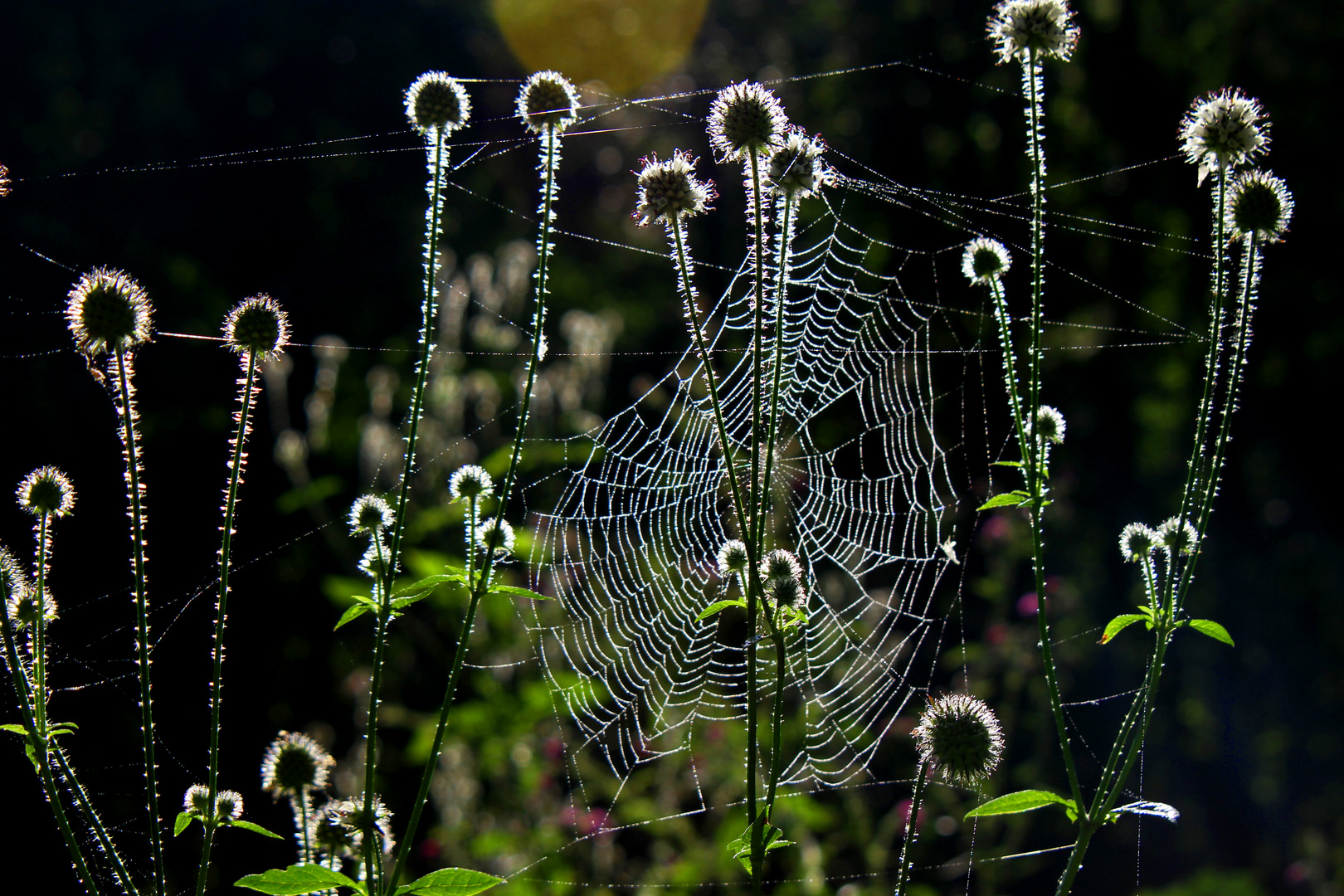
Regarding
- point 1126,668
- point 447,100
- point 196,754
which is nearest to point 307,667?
point 196,754

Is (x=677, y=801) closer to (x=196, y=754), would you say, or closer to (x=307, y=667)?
(x=196, y=754)

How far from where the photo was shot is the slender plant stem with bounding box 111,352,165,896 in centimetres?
125

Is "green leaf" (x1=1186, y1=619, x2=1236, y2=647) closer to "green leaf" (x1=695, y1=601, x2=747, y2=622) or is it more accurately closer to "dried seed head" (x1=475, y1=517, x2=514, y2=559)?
"green leaf" (x1=695, y1=601, x2=747, y2=622)

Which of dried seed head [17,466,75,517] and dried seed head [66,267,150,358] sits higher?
dried seed head [66,267,150,358]

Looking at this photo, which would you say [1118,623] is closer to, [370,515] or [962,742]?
[962,742]

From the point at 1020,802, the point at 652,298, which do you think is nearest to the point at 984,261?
the point at 1020,802

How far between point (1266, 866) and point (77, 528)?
1555 cm

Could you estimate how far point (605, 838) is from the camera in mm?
4684

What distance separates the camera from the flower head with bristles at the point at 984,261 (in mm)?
1951

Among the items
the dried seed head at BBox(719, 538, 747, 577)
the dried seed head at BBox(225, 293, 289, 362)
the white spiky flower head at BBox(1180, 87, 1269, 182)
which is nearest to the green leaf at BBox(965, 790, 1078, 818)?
the dried seed head at BBox(719, 538, 747, 577)

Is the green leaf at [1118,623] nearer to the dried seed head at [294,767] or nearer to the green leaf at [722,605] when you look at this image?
the green leaf at [722,605]

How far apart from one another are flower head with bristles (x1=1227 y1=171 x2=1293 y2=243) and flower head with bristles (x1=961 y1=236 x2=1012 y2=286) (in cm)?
44

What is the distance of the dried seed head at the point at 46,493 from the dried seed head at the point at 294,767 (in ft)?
1.79

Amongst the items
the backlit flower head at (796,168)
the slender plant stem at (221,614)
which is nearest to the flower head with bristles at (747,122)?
the backlit flower head at (796,168)
